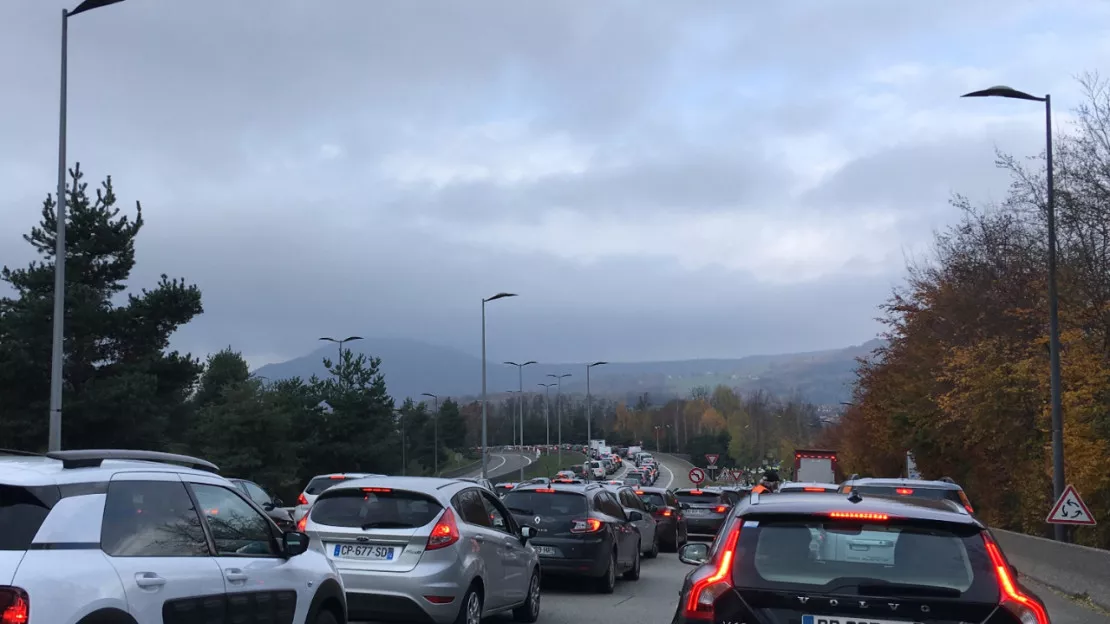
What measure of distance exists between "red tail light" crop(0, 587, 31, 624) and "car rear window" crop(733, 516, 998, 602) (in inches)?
132

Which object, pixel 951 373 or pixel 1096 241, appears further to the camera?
pixel 951 373

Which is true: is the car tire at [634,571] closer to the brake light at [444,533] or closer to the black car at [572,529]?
the black car at [572,529]

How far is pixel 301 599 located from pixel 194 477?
1.25 m

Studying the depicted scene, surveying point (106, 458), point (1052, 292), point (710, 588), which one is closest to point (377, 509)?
point (106, 458)

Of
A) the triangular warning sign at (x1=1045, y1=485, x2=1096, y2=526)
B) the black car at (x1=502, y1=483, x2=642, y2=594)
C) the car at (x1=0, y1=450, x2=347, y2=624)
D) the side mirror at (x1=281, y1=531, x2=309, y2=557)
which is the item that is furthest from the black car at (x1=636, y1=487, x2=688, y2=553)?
the car at (x1=0, y1=450, x2=347, y2=624)

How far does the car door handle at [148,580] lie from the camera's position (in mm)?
5863

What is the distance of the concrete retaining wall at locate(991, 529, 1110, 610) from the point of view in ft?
55.4

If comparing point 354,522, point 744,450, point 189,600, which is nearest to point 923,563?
point 189,600

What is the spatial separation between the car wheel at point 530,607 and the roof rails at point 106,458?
6447 mm

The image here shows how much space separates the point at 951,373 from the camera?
3772 cm

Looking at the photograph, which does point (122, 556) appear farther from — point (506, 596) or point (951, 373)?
point (951, 373)

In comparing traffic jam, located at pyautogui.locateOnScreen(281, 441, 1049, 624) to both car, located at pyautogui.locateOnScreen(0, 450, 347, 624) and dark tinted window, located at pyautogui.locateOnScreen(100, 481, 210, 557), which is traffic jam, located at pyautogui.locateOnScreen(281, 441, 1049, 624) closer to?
car, located at pyautogui.locateOnScreen(0, 450, 347, 624)

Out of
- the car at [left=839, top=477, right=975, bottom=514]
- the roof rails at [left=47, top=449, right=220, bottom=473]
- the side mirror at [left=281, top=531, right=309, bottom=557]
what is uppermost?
the roof rails at [left=47, top=449, right=220, bottom=473]

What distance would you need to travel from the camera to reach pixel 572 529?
16672mm
